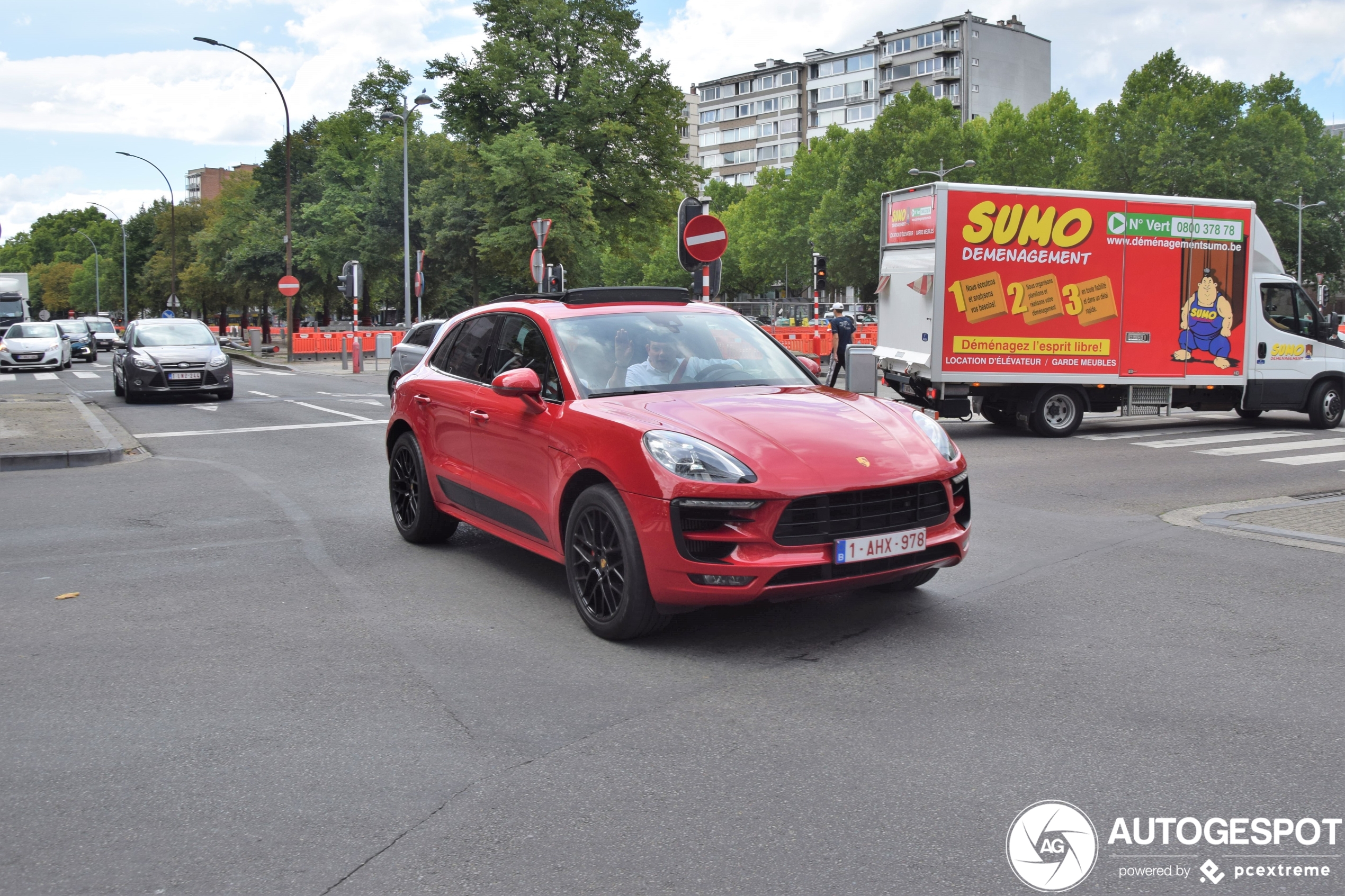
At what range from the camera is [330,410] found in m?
20.1

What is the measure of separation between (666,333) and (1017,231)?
10266mm

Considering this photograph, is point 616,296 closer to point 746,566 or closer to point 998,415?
point 746,566

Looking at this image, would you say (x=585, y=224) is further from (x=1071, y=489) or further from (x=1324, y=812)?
(x=1324, y=812)

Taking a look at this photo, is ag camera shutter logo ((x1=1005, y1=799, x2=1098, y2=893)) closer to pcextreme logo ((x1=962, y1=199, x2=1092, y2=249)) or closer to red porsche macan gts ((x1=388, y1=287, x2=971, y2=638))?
red porsche macan gts ((x1=388, y1=287, x2=971, y2=638))

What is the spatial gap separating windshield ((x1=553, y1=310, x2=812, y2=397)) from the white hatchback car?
34.7 m

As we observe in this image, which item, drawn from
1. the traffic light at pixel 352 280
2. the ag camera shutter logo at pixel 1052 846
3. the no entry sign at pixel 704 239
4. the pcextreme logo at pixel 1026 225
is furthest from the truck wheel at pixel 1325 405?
the traffic light at pixel 352 280

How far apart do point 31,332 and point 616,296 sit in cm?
3601

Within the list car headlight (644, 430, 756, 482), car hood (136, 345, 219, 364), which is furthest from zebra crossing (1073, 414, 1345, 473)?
car hood (136, 345, 219, 364)

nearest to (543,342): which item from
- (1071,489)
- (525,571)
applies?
(525,571)

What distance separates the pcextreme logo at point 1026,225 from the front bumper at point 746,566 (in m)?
11.0

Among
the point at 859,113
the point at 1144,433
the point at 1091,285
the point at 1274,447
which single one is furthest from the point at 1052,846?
the point at 859,113

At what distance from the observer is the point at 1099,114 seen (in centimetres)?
5906

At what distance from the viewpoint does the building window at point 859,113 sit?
370 feet

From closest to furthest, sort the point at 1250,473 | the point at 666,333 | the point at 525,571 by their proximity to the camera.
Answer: the point at 666,333 < the point at 525,571 < the point at 1250,473
